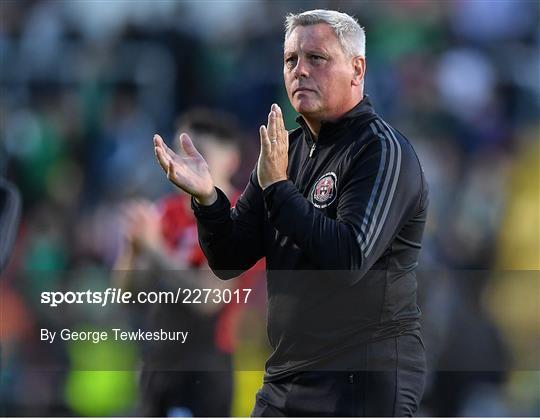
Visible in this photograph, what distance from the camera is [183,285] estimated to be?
3.70 metres

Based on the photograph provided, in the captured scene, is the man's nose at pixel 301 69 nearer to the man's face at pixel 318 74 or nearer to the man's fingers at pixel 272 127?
the man's face at pixel 318 74

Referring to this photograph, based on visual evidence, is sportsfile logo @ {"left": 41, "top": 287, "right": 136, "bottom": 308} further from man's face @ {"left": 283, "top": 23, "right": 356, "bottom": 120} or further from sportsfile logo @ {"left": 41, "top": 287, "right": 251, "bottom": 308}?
man's face @ {"left": 283, "top": 23, "right": 356, "bottom": 120}

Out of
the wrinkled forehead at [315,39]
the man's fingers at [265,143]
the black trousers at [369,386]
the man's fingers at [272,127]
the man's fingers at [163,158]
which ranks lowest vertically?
the black trousers at [369,386]

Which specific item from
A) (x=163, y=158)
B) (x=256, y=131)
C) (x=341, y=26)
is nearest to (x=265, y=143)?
(x=163, y=158)

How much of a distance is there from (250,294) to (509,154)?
3.54ft

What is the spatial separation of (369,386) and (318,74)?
31.2 inches

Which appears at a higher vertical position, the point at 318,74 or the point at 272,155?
the point at 318,74

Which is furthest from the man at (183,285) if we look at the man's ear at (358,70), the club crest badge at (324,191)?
the club crest badge at (324,191)

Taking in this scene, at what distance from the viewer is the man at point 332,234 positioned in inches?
93.7

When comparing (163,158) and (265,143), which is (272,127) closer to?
(265,143)

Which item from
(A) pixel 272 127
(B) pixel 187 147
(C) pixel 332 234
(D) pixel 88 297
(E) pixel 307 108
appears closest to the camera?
(C) pixel 332 234

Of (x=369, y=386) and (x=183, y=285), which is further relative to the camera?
(x=183, y=285)

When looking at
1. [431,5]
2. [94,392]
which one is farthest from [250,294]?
[431,5]

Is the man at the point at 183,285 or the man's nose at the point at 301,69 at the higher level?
the man's nose at the point at 301,69
